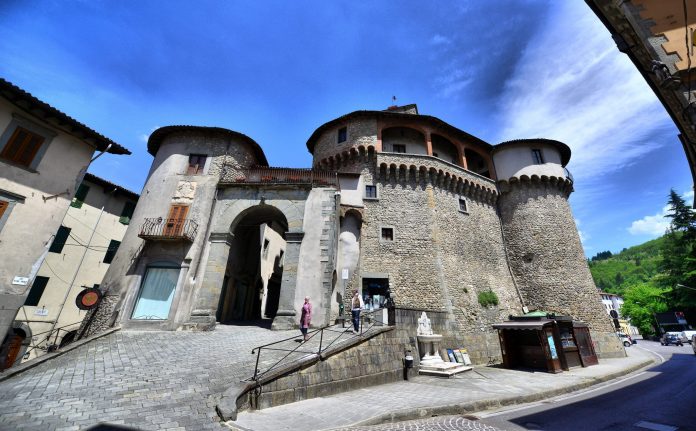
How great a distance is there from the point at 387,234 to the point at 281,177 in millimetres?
8648

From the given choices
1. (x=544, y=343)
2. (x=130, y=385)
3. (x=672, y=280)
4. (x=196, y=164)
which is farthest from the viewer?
(x=672, y=280)

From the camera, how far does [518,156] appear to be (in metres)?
26.6

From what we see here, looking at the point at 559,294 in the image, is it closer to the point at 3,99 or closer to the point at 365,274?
the point at 365,274

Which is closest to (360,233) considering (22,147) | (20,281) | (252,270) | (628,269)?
(252,270)

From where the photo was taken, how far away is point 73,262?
20.4 meters

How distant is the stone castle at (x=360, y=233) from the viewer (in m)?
15.3

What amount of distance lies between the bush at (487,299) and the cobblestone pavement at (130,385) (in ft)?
51.7

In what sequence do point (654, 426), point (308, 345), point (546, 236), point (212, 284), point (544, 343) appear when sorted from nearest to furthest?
point (654, 426) < point (308, 345) < point (544, 343) < point (212, 284) < point (546, 236)

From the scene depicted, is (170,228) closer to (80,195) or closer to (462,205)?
(80,195)

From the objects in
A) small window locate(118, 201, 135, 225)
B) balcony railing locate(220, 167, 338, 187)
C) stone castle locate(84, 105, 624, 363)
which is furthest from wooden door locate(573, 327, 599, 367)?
small window locate(118, 201, 135, 225)

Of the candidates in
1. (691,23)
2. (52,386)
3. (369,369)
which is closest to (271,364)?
(369,369)

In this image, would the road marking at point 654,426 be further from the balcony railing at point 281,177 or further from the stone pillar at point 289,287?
the balcony railing at point 281,177

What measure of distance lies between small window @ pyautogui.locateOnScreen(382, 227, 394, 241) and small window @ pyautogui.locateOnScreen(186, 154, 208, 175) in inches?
510

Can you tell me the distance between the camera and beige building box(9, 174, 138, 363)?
18.3 metres
